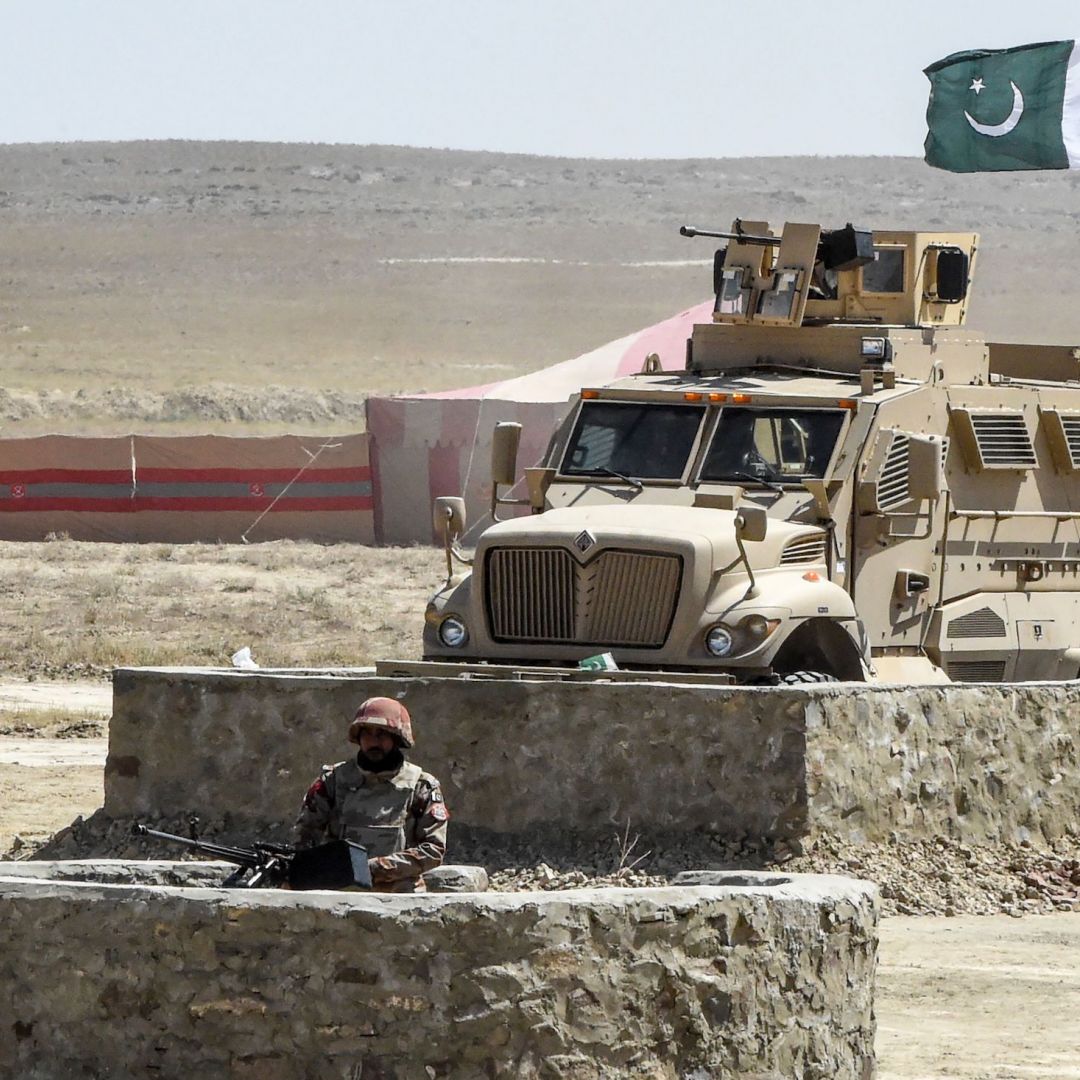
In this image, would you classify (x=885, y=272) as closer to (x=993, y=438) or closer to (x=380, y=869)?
(x=993, y=438)

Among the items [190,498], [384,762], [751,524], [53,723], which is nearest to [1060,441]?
[751,524]

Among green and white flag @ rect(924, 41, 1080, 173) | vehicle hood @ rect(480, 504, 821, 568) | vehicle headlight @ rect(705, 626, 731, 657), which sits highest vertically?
green and white flag @ rect(924, 41, 1080, 173)

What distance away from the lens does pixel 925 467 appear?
13.1 metres

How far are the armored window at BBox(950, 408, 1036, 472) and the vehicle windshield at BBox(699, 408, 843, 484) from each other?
3.45ft

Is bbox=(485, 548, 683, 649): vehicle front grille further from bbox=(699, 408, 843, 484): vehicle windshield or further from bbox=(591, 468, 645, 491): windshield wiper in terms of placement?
bbox=(699, 408, 843, 484): vehicle windshield

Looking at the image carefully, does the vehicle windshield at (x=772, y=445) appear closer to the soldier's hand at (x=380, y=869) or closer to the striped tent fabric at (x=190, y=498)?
the soldier's hand at (x=380, y=869)

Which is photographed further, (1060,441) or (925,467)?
(1060,441)

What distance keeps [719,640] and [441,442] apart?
17.9 m

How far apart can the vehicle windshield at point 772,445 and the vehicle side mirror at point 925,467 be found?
0.45m

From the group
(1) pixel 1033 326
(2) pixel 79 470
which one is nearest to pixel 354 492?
(2) pixel 79 470

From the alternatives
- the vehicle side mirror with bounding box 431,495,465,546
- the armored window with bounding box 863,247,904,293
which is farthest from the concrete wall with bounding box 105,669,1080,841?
the armored window with bounding box 863,247,904,293

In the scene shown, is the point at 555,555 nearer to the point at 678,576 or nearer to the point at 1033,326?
the point at 678,576

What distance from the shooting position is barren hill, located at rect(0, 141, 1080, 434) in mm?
63969

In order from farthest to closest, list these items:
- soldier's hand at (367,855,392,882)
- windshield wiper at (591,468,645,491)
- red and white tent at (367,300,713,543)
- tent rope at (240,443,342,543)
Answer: tent rope at (240,443,342,543)
red and white tent at (367,300,713,543)
windshield wiper at (591,468,645,491)
soldier's hand at (367,855,392,882)
